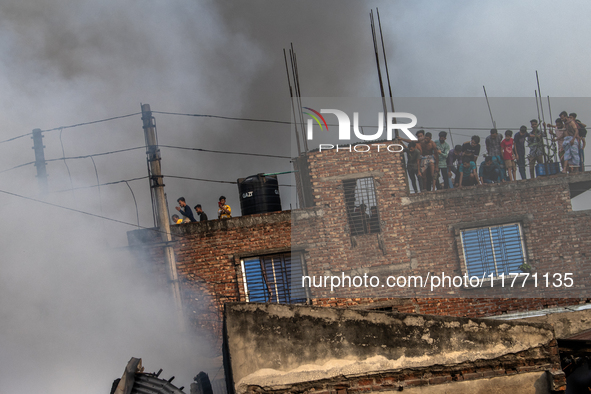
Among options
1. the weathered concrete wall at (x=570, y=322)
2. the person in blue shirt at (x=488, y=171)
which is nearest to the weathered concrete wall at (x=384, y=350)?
the weathered concrete wall at (x=570, y=322)

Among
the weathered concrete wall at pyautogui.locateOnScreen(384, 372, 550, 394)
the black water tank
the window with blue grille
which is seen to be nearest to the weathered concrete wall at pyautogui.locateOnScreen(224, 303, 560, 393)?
the weathered concrete wall at pyautogui.locateOnScreen(384, 372, 550, 394)

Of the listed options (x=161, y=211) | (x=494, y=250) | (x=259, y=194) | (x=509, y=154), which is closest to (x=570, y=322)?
(x=494, y=250)

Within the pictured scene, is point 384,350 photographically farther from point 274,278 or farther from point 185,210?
point 185,210

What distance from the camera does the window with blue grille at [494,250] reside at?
12172 mm

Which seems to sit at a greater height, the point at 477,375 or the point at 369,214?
the point at 369,214

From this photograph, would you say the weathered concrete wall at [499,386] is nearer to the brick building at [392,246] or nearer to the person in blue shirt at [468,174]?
the brick building at [392,246]

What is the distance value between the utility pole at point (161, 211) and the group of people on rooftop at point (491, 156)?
20.0 feet

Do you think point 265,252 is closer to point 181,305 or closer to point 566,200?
point 181,305

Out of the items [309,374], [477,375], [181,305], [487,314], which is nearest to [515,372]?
[477,375]

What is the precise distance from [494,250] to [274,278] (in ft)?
17.5

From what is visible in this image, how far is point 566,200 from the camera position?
12297 millimetres

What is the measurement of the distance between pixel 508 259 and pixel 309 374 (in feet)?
25.4

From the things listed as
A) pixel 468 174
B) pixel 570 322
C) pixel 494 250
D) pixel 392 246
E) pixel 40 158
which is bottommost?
pixel 570 322

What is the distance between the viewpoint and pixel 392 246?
40.5 ft
